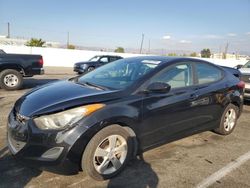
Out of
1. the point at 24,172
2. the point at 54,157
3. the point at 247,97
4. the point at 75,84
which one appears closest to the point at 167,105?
the point at 75,84

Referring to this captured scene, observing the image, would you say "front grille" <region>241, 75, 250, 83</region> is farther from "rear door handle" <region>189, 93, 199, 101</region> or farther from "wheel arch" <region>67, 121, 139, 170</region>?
"wheel arch" <region>67, 121, 139, 170</region>

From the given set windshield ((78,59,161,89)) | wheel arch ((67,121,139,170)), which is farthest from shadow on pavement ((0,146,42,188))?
windshield ((78,59,161,89))

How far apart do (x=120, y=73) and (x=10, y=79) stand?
6.79m

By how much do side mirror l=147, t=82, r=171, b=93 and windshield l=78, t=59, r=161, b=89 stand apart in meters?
0.26

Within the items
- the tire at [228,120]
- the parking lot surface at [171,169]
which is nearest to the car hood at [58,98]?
the parking lot surface at [171,169]

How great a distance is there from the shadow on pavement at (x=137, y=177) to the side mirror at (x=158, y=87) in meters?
1.05

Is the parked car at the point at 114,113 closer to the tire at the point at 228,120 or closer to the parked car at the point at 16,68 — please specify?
the tire at the point at 228,120

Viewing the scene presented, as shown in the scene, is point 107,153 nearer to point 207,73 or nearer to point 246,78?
point 207,73

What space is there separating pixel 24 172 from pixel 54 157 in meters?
0.70

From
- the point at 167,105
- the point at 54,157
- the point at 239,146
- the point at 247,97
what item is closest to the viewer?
the point at 54,157

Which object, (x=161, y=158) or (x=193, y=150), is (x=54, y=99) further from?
(x=193, y=150)

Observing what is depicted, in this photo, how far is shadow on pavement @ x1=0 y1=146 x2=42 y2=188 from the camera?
334 centimetres

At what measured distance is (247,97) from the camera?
27.7 feet

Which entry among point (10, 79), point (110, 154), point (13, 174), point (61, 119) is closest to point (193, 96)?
point (110, 154)
